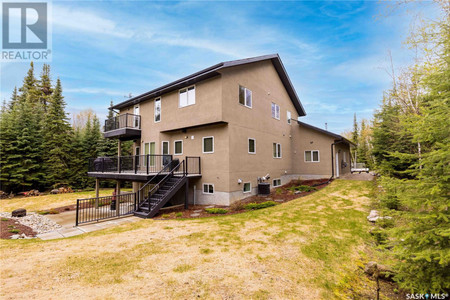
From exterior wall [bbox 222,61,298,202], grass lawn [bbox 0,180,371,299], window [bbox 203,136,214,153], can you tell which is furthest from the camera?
window [bbox 203,136,214,153]

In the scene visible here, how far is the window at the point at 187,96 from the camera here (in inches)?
509

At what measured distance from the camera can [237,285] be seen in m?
4.15

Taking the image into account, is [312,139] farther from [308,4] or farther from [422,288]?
[422,288]

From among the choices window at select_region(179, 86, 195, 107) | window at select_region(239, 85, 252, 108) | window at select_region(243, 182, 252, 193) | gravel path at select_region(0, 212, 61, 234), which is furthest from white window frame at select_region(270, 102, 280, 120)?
gravel path at select_region(0, 212, 61, 234)

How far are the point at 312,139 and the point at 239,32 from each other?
11147mm

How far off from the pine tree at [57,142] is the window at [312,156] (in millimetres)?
25876

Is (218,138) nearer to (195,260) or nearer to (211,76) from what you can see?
(211,76)

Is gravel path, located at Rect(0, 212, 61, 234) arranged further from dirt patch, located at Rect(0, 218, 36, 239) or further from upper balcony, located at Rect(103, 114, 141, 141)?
upper balcony, located at Rect(103, 114, 141, 141)

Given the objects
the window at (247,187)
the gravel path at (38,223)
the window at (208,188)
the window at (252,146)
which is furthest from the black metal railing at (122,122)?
the window at (247,187)

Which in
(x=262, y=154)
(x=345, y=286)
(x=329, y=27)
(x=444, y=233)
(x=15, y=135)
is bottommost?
(x=345, y=286)

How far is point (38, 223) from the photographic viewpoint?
10.7 m

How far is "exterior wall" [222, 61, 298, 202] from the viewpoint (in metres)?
12.1

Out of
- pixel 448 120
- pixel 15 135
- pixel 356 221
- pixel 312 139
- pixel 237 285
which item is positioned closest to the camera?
pixel 448 120

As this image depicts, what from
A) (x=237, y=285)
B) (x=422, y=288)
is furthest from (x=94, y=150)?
(x=422, y=288)
